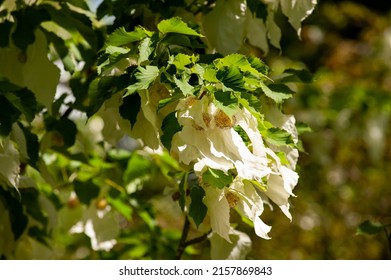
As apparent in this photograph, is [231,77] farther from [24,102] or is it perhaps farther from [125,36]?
[24,102]

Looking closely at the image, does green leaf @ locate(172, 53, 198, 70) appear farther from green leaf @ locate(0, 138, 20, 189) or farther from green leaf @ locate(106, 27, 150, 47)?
green leaf @ locate(0, 138, 20, 189)

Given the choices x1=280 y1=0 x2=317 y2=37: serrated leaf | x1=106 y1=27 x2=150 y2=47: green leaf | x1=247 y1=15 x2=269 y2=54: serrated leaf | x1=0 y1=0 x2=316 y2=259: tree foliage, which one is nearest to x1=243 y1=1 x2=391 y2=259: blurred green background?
x1=0 y1=0 x2=316 y2=259: tree foliage

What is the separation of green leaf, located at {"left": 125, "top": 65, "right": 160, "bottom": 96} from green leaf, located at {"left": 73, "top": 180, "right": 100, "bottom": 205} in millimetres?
669

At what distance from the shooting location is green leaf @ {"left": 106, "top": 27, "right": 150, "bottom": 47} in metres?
1.03

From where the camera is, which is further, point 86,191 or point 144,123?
point 86,191

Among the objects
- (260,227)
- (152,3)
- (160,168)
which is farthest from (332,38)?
(260,227)

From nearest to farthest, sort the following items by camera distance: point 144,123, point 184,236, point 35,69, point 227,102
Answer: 1. point 227,102
2. point 144,123
3. point 35,69
4. point 184,236

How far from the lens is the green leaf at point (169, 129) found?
97 cm

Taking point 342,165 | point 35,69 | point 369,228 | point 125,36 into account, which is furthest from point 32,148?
point 342,165

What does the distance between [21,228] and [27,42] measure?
1.14 ft

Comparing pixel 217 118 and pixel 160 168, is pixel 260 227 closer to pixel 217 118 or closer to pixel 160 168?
pixel 217 118

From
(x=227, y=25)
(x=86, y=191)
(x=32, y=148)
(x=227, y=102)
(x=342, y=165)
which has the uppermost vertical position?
(x=227, y=102)

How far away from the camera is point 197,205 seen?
107 cm

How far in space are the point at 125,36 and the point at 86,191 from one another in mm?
653
